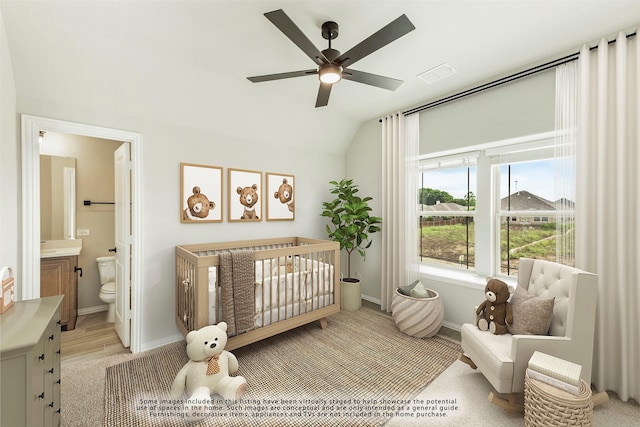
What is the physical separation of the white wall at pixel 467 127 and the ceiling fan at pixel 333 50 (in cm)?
122

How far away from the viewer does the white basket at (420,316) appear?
2660mm

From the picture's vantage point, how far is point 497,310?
2.04m

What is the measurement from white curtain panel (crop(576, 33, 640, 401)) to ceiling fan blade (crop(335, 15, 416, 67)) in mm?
1647

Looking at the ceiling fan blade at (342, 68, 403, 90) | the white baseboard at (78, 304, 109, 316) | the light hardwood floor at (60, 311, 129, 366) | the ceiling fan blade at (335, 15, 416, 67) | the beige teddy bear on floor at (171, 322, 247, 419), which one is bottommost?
the light hardwood floor at (60, 311, 129, 366)

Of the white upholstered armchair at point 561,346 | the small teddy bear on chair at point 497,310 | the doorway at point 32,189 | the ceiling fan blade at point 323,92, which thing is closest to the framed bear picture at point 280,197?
the ceiling fan blade at point 323,92

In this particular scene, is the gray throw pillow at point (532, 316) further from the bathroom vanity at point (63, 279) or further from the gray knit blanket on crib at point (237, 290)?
the bathroom vanity at point (63, 279)

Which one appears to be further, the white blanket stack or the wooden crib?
the wooden crib

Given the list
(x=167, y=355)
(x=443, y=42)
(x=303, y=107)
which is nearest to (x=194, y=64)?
(x=303, y=107)

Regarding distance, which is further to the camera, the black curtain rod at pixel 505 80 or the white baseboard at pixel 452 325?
the white baseboard at pixel 452 325

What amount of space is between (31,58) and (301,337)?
303cm

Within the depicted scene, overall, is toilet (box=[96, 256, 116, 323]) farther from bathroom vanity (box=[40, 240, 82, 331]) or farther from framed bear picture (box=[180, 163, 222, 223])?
framed bear picture (box=[180, 163, 222, 223])

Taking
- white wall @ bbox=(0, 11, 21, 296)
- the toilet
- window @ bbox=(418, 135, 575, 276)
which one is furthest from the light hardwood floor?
window @ bbox=(418, 135, 575, 276)

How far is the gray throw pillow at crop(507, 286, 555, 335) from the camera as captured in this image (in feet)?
5.97

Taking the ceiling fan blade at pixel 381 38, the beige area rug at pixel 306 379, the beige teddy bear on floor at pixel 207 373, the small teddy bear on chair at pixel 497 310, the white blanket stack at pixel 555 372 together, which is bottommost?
the beige area rug at pixel 306 379
